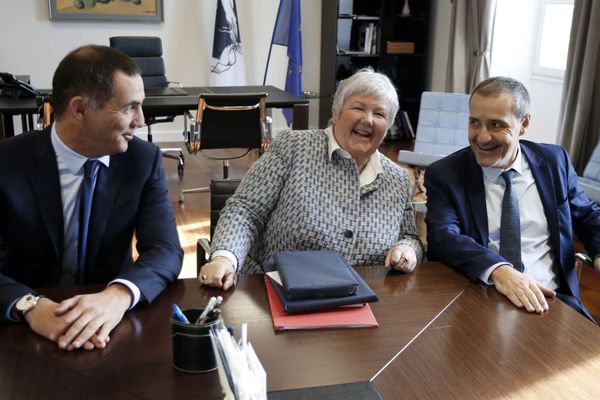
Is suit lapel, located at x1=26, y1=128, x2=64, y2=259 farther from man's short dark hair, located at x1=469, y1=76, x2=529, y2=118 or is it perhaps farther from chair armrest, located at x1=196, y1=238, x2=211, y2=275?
man's short dark hair, located at x1=469, y1=76, x2=529, y2=118

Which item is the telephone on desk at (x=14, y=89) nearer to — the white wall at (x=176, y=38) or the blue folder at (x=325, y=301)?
the white wall at (x=176, y=38)

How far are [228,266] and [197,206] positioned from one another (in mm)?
3049

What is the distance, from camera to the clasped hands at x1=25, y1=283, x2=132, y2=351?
119 centimetres

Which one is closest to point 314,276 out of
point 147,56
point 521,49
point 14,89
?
point 14,89

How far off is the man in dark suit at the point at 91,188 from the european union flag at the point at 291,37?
5.00 meters

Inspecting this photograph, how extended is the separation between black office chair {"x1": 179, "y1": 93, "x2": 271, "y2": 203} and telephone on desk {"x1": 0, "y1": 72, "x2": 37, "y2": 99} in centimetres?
110

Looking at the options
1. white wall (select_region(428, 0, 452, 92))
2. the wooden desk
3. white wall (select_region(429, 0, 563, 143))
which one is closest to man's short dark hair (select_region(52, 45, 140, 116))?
the wooden desk

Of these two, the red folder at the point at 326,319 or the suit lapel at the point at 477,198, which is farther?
the suit lapel at the point at 477,198

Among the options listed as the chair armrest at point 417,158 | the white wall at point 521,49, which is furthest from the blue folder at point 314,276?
the white wall at point 521,49

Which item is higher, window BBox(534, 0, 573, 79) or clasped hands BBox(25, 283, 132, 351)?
window BBox(534, 0, 573, 79)

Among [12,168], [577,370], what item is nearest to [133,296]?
[12,168]

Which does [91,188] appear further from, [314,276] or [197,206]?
[197,206]

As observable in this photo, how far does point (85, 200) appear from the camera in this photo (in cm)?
163

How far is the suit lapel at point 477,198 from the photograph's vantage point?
1896mm
